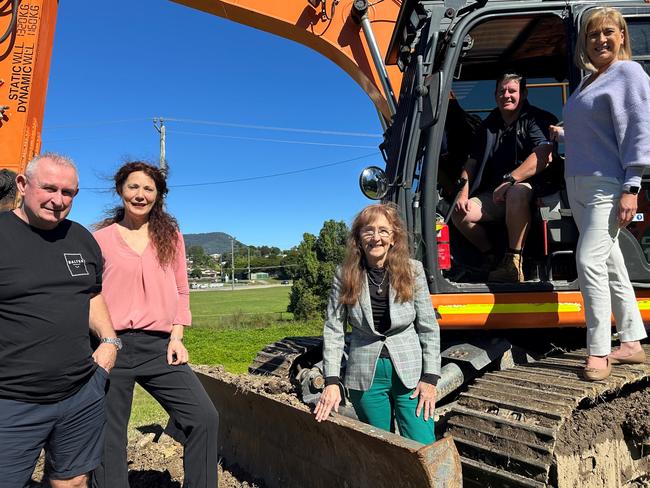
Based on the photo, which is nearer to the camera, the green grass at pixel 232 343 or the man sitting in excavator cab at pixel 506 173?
the man sitting in excavator cab at pixel 506 173

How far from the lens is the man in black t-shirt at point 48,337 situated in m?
2.42

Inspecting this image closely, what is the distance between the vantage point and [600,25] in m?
2.89

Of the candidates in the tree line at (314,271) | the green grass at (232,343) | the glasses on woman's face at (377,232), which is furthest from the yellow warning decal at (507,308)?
the tree line at (314,271)

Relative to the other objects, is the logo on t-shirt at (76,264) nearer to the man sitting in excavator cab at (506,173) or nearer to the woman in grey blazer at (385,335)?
the woman in grey blazer at (385,335)

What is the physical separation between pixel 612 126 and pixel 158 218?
8.03 ft

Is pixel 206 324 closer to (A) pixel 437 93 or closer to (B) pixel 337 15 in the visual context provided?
(B) pixel 337 15

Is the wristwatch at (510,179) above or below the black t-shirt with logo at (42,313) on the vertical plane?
above

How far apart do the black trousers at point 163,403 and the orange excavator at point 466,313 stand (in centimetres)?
51

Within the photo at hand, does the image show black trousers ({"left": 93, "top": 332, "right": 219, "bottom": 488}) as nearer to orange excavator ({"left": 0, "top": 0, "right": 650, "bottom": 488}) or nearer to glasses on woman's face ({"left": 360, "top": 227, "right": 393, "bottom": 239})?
orange excavator ({"left": 0, "top": 0, "right": 650, "bottom": 488})

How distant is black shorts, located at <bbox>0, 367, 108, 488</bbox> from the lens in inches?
95.2

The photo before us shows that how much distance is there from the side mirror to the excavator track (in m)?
1.35

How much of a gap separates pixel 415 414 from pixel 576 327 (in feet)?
4.57

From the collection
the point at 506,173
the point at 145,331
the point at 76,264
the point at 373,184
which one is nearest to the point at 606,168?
the point at 506,173

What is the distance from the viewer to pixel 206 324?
89.4ft
